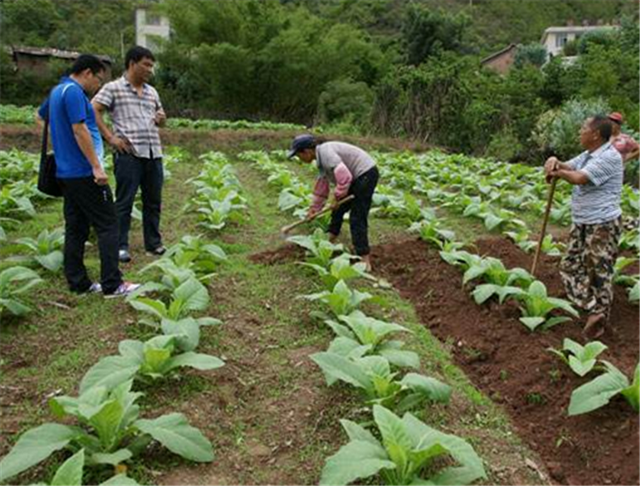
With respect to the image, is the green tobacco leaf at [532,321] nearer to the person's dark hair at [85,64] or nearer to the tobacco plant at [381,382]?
the tobacco plant at [381,382]

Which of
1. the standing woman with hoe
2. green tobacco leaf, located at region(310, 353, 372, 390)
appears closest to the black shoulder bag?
the standing woman with hoe

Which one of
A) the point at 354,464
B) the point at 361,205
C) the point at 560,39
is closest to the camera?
the point at 354,464

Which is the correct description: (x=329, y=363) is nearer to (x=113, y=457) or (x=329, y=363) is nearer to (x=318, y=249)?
(x=113, y=457)

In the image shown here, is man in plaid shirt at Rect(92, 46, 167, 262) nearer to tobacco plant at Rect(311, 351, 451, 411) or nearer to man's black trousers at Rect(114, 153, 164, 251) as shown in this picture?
man's black trousers at Rect(114, 153, 164, 251)

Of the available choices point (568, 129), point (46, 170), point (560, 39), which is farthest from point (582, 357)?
point (560, 39)

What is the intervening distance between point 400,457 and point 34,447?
1.62m

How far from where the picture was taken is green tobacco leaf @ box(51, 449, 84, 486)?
2523 mm

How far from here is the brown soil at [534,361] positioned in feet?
11.6

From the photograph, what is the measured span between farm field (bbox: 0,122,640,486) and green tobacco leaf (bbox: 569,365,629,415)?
0.04 feet

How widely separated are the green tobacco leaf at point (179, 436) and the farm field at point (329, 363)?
0.04 feet

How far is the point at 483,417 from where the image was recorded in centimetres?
384

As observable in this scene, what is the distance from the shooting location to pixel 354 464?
8.79ft

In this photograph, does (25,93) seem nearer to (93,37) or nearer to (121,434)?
(93,37)

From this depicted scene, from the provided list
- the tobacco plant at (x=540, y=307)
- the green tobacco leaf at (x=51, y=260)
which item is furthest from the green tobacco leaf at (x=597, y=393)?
the green tobacco leaf at (x=51, y=260)
